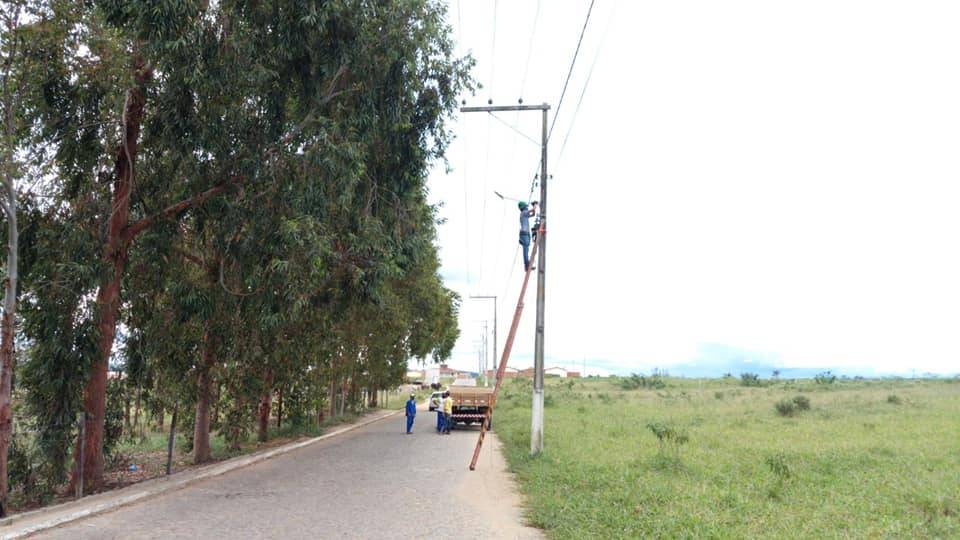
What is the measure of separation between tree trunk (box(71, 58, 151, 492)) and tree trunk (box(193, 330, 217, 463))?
330 centimetres

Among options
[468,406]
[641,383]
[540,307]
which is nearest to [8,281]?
[540,307]

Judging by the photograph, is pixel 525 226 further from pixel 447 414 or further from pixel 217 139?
pixel 447 414

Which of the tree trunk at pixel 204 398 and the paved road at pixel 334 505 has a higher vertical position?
the tree trunk at pixel 204 398

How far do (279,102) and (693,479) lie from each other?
10039 millimetres

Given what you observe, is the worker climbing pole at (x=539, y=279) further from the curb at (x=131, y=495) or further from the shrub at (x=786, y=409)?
the shrub at (x=786, y=409)

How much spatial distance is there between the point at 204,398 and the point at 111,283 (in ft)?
17.7

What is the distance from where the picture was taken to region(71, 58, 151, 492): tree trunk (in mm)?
11906

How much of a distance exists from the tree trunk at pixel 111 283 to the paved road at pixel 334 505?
193 cm

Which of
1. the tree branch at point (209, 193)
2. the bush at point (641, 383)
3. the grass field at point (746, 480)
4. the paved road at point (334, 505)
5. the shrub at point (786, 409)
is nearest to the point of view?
the paved road at point (334, 505)

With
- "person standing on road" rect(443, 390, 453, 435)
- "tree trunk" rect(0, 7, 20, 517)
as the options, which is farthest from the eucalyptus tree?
"person standing on road" rect(443, 390, 453, 435)

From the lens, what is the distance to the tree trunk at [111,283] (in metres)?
11.9

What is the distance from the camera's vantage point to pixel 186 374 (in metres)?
16.0

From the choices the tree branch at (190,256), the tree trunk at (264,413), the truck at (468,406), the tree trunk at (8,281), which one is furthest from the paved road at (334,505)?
the truck at (468,406)

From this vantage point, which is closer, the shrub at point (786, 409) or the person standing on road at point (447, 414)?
the person standing on road at point (447, 414)
